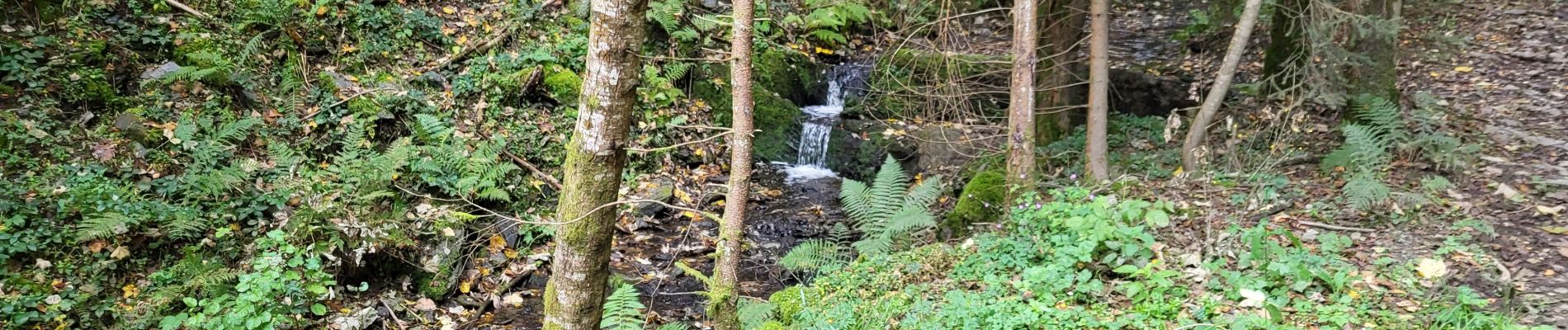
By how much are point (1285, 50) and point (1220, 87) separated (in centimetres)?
130

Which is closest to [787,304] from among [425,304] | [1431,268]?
[425,304]

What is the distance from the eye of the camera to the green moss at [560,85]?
356 inches

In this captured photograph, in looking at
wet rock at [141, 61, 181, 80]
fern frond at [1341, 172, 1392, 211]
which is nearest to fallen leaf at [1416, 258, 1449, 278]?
fern frond at [1341, 172, 1392, 211]

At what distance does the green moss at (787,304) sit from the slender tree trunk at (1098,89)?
2769 mm

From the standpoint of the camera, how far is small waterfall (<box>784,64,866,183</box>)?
10.3m

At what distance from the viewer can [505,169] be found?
300 inches

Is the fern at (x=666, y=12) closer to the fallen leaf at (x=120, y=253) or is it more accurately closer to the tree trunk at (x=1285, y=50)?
the fallen leaf at (x=120, y=253)

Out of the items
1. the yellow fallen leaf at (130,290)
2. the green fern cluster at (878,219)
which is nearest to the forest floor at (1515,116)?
the green fern cluster at (878,219)

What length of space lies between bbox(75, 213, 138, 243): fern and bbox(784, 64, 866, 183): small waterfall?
Answer: 6287mm

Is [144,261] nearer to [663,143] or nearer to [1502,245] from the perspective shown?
[663,143]

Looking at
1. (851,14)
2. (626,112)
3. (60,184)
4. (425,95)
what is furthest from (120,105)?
(851,14)

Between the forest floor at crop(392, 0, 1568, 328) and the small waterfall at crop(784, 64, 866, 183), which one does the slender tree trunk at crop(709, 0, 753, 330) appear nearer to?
the forest floor at crop(392, 0, 1568, 328)

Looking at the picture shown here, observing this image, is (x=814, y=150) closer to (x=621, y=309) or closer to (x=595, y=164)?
(x=621, y=309)

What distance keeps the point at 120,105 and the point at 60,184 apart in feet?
4.15
